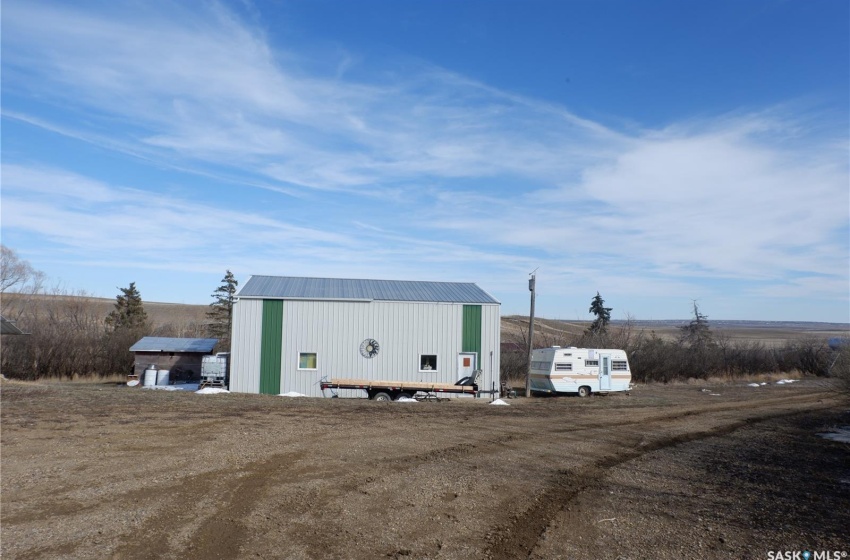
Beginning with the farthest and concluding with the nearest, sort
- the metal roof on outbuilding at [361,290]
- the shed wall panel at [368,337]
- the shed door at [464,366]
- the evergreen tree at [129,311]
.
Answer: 1. the evergreen tree at [129,311]
2. the shed door at [464,366]
3. the metal roof on outbuilding at [361,290]
4. the shed wall panel at [368,337]

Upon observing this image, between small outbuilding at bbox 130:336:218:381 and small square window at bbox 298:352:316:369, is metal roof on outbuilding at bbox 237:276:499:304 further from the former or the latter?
small outbuilding at bbox 130:336:218:381

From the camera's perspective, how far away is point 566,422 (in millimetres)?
18375

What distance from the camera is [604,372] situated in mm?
30219

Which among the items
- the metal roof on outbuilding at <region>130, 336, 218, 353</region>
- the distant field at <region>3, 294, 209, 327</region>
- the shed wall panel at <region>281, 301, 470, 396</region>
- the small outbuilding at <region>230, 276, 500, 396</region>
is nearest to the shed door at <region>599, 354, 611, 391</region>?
the small outbuilding at <region>230, 276, 500, 396</region>

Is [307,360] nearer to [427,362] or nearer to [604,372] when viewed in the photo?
[427,362]

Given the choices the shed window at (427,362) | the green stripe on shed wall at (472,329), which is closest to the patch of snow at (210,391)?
the shed window at (427,362)

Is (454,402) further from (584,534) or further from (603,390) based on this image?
(584,534)

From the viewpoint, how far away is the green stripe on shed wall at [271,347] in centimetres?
2642

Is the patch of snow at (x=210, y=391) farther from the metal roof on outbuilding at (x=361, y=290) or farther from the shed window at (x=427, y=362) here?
the shed window at (x=427, y=362)

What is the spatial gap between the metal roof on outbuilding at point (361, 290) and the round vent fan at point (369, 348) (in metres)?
1.81

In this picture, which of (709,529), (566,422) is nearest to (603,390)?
(566,422)

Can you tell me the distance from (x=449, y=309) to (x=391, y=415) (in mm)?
9459

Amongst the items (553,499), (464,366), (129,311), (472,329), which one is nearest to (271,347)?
(464,366)

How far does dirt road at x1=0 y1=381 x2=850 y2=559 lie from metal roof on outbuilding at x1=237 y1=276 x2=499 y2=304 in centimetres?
989
